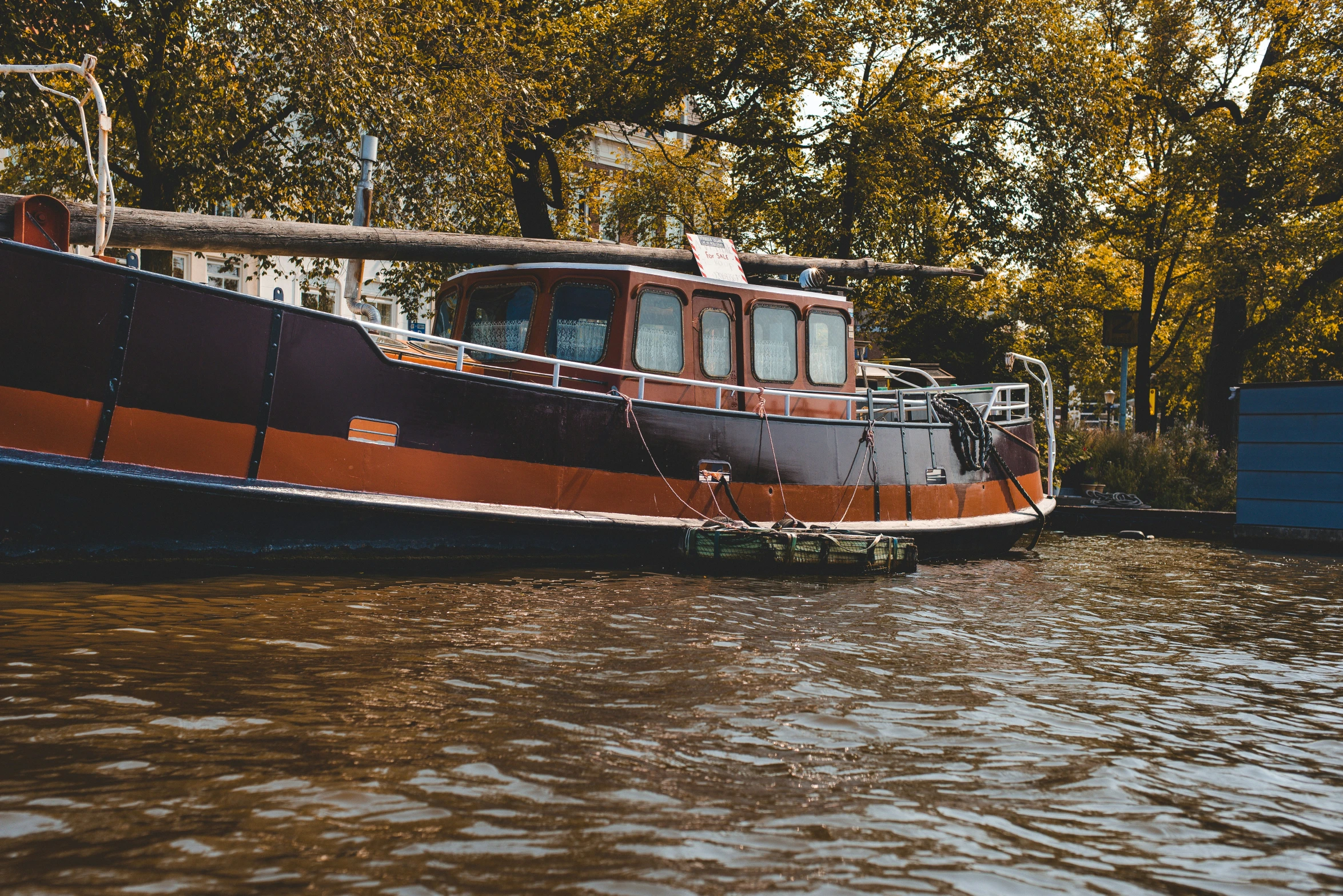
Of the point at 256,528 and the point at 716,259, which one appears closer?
the point at 256,528

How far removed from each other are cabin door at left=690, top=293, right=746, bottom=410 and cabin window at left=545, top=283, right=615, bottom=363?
3.32 feet

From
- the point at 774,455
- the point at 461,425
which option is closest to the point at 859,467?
the point at 774,455

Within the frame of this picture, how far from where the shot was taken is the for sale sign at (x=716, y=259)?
11.4 m

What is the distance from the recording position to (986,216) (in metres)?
23.2

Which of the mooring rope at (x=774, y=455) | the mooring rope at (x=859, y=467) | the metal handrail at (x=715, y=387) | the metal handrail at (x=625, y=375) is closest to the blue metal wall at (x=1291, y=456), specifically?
the metal handrail at (x=715, y=387)

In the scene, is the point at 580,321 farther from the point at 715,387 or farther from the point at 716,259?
the point at 716,259

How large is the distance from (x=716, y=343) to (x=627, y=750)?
24.2 feet

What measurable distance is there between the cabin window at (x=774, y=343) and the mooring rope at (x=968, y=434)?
245cm

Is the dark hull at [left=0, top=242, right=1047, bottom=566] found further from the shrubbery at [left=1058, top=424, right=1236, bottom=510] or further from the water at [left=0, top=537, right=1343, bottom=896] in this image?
the shrubbery at [left=1058, top=424, right=1236, bottom=510]

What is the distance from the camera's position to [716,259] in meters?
11.6

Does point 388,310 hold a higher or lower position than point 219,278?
lower

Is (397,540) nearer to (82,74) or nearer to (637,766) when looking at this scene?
(82,74)

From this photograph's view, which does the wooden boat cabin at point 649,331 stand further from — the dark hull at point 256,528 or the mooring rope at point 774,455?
the dark hull at point 256,528

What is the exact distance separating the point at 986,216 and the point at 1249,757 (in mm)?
20072
